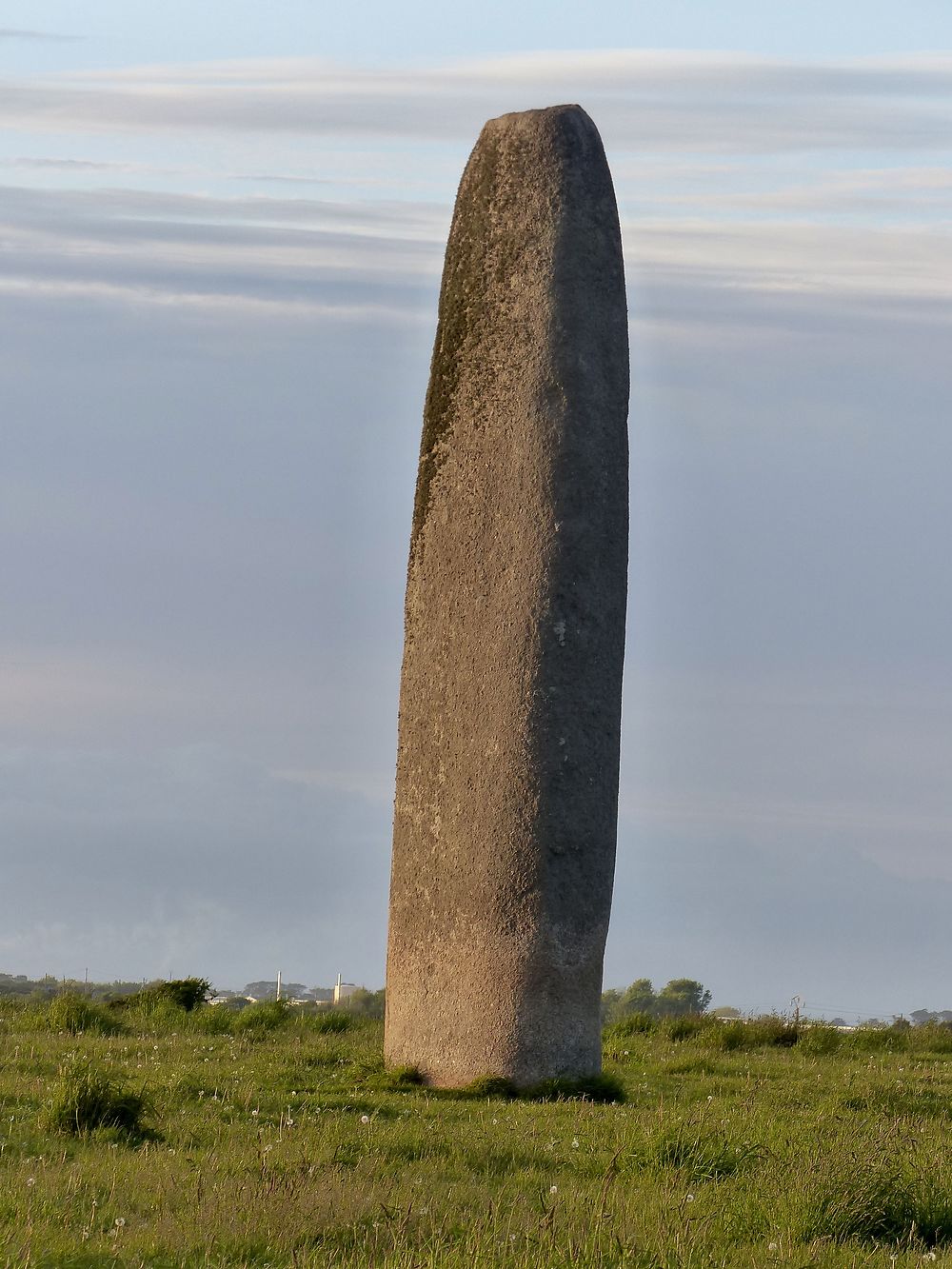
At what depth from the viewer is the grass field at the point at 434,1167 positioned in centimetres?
598

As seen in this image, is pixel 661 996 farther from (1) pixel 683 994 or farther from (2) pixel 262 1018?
(2) pixel 262 1018

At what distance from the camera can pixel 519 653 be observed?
1185cm

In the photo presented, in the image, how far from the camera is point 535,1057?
11719 mm

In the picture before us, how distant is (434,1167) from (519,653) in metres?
4.75

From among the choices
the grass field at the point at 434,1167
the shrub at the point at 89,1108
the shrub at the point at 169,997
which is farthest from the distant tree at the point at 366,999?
the shrub at the point at 89,1108

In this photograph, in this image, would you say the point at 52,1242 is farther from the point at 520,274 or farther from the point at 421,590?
the point at 520,274

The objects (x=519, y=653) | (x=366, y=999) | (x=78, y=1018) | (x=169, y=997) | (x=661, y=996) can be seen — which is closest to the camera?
(x=519, y=653)

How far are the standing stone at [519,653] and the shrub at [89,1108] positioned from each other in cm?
365

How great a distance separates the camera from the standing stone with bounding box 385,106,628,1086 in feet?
38.5

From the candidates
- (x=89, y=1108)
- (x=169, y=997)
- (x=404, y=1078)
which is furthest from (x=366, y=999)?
(x=89, y=1108)

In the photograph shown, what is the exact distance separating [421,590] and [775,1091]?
15.0ft

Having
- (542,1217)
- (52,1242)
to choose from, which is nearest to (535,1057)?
(542,1217)

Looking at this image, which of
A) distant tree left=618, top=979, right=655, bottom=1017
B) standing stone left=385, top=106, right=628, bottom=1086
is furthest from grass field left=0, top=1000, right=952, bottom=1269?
distant tree left=618, top=979, right=655, bottom=1017

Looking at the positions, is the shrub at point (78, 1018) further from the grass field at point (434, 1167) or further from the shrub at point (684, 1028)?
the shrub at point (684, 1028)
